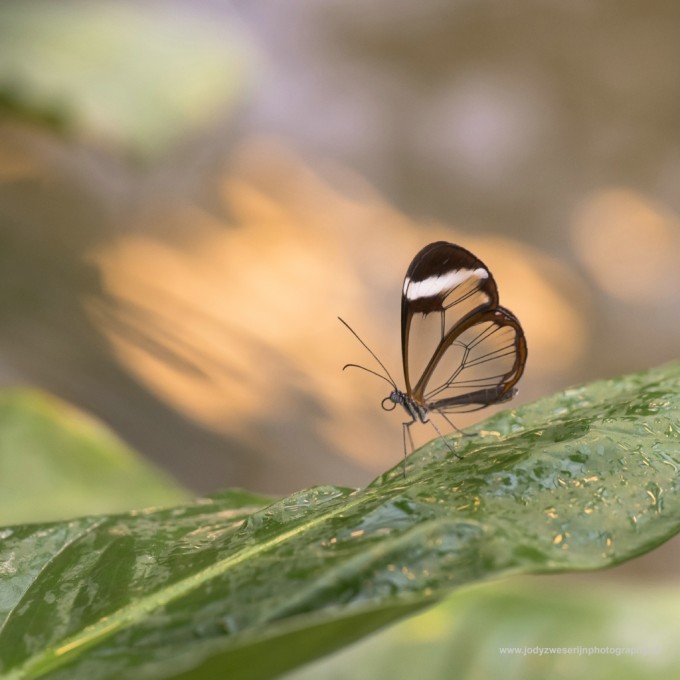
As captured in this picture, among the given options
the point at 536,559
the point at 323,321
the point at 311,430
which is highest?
the point at 323,321

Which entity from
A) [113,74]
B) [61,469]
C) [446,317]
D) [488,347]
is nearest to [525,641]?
[488,347]

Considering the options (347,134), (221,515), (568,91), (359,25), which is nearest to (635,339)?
(568,91)

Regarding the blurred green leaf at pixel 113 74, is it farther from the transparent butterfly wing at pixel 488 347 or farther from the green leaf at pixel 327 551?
the green leaf at pixel 327 551

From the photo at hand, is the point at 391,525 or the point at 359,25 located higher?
the point at 359,25

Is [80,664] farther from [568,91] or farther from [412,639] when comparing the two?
[568,91]

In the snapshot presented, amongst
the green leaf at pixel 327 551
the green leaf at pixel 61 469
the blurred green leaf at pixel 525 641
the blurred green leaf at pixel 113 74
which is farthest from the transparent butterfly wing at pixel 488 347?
the blurred green leaf at pixel 113 74

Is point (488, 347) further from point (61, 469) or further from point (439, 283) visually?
point (61, 469)

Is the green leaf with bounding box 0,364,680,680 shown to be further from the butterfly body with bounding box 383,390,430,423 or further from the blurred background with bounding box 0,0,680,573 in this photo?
the blurred background with bounding box 0,0,680,573
